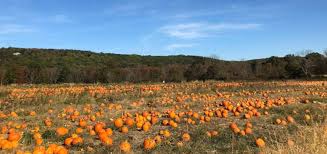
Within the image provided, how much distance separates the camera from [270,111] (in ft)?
35.6

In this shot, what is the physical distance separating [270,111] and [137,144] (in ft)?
15.6

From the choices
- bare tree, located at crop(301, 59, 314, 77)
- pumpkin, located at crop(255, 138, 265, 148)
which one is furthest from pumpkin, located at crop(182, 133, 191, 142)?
bare tree, located at crop(301, 59, 314, 77)

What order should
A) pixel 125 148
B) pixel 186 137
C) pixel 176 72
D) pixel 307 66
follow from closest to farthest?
pixel 125 148 < pixel 186 137 < pixel 307 66 < pixel 176 72

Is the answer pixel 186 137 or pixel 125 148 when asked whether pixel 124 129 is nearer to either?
pixel 186 137

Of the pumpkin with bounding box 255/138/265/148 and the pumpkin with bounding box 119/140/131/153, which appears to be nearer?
the pumpkin with bounding box 119/140/131/153

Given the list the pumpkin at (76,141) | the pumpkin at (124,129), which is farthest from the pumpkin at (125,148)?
the pumpkin at (124,129)

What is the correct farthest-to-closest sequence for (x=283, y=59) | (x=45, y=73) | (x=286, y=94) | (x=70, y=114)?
(x=283, y=59) < (x=45, y=73) < (x=286, y=94) < (x=70, y=114)

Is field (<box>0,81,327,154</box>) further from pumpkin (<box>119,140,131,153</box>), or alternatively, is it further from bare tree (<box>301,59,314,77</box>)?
bare tree (<box>301,59,314,77</box>)

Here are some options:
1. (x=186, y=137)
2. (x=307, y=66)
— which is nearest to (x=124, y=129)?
(x=186, y=137)

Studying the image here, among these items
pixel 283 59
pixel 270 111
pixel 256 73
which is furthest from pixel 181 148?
pixel 283 59

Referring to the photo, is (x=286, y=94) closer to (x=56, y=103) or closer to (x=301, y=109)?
(x=301, y=109)

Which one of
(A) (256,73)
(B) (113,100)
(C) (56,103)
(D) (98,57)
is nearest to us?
(C) (56,103)

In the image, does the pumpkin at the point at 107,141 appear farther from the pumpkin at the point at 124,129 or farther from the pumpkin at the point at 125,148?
the pumpkin at the point at 124,129

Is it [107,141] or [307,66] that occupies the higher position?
[307,66]
